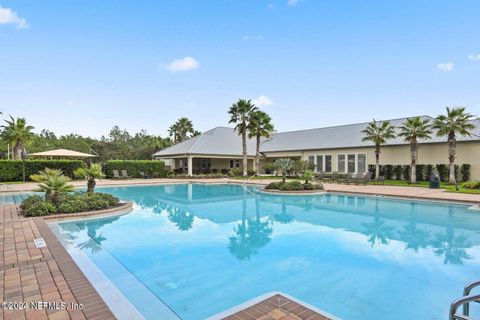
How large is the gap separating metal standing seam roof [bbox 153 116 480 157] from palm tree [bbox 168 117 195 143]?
38.7 ft

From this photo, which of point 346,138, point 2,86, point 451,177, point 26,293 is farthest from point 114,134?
point 26,293

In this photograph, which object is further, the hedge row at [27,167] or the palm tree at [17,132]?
the palm tree at [17,132]

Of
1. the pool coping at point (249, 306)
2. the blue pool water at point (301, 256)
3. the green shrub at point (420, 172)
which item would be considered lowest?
the blue pool water at point (301, 256)

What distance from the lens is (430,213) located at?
1198 cm

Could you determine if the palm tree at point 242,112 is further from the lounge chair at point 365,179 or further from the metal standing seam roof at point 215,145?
the lounge chair at point 365,179

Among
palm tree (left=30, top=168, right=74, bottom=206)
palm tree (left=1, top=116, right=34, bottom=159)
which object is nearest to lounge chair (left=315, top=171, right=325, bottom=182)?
palm tree (left=30, top=168, right=74, bottom=206)

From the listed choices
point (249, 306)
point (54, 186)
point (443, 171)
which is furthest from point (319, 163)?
point (249, 306)

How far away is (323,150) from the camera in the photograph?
2861 centimetres

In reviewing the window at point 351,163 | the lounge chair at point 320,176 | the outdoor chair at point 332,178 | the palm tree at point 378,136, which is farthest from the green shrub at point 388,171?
the lounge chair at point 320,176

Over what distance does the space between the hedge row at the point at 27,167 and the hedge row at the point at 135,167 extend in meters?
2.90

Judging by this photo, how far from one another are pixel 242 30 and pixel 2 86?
699 inches

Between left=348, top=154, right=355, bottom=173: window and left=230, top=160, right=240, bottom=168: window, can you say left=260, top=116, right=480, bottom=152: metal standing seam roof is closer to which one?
left=348, top=154, right=355, bottom=173: window

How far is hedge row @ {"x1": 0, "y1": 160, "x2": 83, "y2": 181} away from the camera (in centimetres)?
2397

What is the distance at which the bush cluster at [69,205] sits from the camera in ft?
31.4
